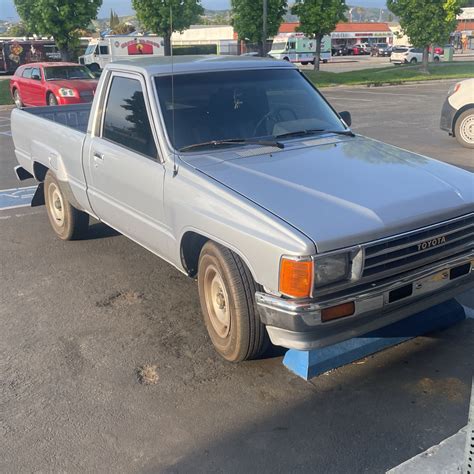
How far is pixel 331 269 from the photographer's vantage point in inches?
126

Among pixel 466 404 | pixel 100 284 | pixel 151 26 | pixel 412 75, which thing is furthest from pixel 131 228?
pixel 412 75

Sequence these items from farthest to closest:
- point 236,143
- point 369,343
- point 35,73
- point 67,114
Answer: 1. point 35,73
2. point 67,114
3. point 236,143
4. point 369,343

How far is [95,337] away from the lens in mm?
4430

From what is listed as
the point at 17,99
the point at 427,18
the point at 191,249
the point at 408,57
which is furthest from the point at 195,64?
the point at 408,57

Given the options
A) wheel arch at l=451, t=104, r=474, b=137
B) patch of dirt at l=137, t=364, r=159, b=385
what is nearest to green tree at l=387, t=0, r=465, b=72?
wheel arch at l=451, t=104, r=474, b=137

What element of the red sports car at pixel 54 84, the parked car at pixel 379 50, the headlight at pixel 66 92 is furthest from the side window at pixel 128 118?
the parked car at pixel 379 50

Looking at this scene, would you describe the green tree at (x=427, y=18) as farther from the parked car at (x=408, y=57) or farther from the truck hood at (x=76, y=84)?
the truck hood at (x=76, y=84)

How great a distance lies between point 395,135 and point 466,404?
33.7 ft

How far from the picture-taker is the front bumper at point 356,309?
3.21 m

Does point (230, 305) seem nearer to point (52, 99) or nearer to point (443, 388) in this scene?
point (443, 388)

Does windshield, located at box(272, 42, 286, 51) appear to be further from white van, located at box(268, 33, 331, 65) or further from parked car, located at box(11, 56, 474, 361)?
parked car, located at box(11, 56, 474, 361)

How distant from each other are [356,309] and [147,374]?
58.4 inches

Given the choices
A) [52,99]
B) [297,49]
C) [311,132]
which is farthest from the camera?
[297,49]

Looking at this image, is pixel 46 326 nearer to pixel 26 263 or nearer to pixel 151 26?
pixel 26 263
